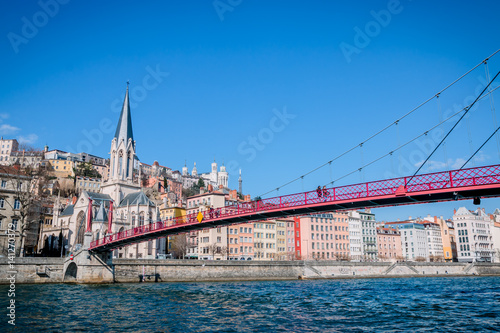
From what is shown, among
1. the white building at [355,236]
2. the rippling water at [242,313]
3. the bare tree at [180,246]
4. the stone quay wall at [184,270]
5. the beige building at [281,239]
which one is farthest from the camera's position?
the white building at [355,236]

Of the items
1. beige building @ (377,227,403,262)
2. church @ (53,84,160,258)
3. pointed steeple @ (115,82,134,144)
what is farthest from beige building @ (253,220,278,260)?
beige building @ (377,227,403,262)

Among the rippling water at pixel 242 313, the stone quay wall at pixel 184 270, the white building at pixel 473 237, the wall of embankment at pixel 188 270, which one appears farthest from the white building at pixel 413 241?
the rippling water at pixel 242 313

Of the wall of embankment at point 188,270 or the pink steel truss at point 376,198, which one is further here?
the wall of embankment at point 188,270

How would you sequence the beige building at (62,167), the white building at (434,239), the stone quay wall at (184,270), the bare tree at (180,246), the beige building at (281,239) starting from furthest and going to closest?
the beige building at (62,167) < the white building at (434,239) < the beige building at (281,239) < the bare tree at (180,246) < the stone quay wall at (184,270)

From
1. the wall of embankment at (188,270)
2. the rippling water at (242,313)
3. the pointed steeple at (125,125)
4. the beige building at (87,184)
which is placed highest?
the pointed steeple at (125,125)

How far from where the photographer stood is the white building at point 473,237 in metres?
113

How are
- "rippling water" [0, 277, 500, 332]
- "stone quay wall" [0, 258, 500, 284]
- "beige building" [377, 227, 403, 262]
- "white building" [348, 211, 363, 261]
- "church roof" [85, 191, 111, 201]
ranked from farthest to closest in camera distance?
"beige building" [377, 227, 403, 262] → "white building" [348, 211, 363, 261] → "church roof" [85, 191, 111, 201] → "stone quay wall" [0, 258, 500, 284] → "rippling water" [0, 277, 500, 332]

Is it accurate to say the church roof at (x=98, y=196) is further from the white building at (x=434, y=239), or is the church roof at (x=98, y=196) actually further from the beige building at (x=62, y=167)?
the white building at (x=434, y=239)

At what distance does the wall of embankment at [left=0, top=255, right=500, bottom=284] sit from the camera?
4091 centimetres

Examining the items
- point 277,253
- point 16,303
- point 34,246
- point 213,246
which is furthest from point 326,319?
point 277,253

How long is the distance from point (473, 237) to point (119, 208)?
9107 centimetres

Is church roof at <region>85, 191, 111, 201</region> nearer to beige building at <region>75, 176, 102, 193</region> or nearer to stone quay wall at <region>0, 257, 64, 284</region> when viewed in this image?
stone quay wall at <region>0, 257, 64, 284</region>

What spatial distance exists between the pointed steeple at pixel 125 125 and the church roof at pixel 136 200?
12.8 m

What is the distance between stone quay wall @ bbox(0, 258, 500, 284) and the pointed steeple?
40802 millimetres
